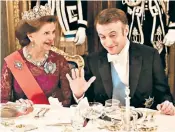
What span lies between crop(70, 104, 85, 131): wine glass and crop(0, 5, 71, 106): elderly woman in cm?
48

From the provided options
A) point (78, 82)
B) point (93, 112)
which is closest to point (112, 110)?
point (93, 112)

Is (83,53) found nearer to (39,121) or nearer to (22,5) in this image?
(22,5)

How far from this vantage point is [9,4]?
93.4 inches

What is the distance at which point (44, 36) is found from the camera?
2.16 m

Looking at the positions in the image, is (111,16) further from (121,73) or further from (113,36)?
(121,73)

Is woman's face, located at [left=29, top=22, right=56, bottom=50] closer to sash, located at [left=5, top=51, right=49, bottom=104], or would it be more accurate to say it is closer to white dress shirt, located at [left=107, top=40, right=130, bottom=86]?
sash, located at [left=5, top=51, right=49, bottom=104]

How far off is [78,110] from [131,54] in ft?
1.97

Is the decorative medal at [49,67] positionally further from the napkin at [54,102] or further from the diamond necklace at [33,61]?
the napkin at [54,102]

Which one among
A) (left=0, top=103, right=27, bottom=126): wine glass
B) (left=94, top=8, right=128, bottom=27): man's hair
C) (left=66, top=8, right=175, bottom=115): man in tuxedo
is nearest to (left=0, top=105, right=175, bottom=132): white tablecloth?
(left=0, top=103, right=27, bottom=126): wine glass

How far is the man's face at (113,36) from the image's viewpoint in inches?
80.5

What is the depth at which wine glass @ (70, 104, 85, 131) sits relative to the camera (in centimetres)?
166

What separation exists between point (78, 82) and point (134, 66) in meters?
0.34

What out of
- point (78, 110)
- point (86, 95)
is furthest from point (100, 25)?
point (78, 110)

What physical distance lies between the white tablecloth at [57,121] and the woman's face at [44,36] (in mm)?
443
